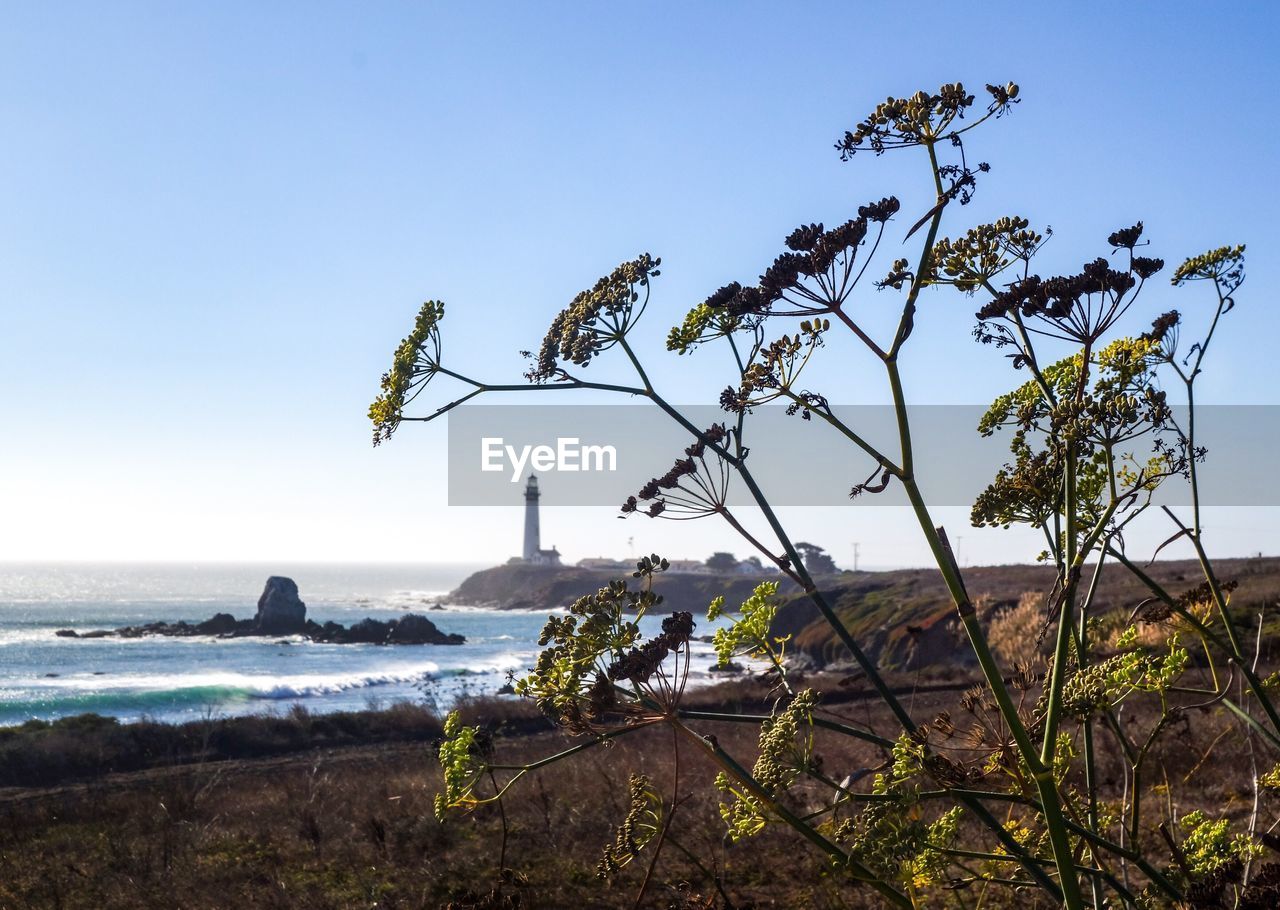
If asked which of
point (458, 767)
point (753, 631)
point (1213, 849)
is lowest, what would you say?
point (1213, 849)

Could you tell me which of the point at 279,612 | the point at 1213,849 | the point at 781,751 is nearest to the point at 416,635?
the point at 279,612

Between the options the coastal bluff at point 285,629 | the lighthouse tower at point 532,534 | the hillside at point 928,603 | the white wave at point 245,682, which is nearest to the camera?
the hillside at point 928,603

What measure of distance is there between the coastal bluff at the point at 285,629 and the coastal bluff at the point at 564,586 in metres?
19.3

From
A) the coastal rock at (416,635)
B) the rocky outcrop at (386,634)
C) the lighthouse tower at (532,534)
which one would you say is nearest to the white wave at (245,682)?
the coastal rock at (416,635)

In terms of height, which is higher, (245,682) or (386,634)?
(245,682)

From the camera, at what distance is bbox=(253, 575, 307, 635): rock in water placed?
250 ft

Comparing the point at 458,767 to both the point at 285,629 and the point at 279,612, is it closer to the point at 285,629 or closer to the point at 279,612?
the point at 285,629

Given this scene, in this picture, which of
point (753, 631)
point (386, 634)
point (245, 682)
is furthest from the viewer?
point (386, 634)

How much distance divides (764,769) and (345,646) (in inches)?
→ 2782

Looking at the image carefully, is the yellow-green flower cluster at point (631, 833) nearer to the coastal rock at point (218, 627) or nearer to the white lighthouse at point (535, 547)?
the coastal rock at point (218, 627)

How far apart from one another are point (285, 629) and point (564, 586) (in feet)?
146

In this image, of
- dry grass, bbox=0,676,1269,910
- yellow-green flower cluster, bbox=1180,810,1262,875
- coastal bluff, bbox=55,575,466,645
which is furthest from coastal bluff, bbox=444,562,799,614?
→ yellow-green flower cluster, bbox=1180,810,1262,875

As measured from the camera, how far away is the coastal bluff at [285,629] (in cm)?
7206

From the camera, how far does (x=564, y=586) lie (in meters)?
117
